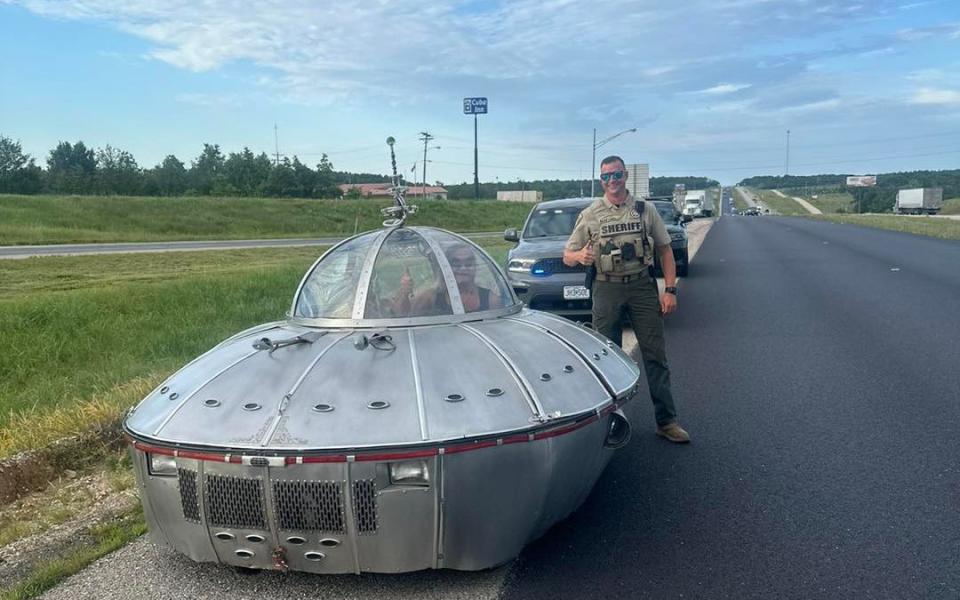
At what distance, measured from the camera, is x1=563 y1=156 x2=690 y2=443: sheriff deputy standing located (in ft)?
19.7

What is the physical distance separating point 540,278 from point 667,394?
18.2ft

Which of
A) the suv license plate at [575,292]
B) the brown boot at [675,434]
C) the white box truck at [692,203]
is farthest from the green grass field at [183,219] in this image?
the brown boot at [675,434]

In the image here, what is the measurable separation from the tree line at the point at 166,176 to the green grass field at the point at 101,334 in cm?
5063

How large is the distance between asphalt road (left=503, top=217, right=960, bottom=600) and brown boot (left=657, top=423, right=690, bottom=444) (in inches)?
2.6

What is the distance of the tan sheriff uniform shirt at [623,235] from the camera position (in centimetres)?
602

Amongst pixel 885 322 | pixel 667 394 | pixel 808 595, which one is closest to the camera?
pixel 808 595

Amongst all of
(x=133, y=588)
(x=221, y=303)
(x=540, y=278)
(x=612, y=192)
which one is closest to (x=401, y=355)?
(x=133, y=588)

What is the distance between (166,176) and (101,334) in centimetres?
7971

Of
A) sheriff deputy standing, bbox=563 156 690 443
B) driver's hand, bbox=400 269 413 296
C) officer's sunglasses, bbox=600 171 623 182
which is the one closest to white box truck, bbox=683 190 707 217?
sheriff deputy standing, bbox=563 156 690 443

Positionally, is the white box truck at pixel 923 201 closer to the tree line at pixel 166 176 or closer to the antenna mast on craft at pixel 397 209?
the tree line at pixel 166 176

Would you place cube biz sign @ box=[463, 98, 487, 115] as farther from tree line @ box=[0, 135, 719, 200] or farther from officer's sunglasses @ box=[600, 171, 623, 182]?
officer's sunglasses @ box=[600, 171, 623, 182]

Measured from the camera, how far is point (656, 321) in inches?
239

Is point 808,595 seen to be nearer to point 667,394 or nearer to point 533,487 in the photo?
point 533,487

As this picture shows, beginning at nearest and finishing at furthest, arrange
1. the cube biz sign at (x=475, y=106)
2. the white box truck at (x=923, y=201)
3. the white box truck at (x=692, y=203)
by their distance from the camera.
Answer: the cube biz sign at (x=475, y=106), the white box truck at (x=692, y=203), the white box truck at (x=923, y=201)
